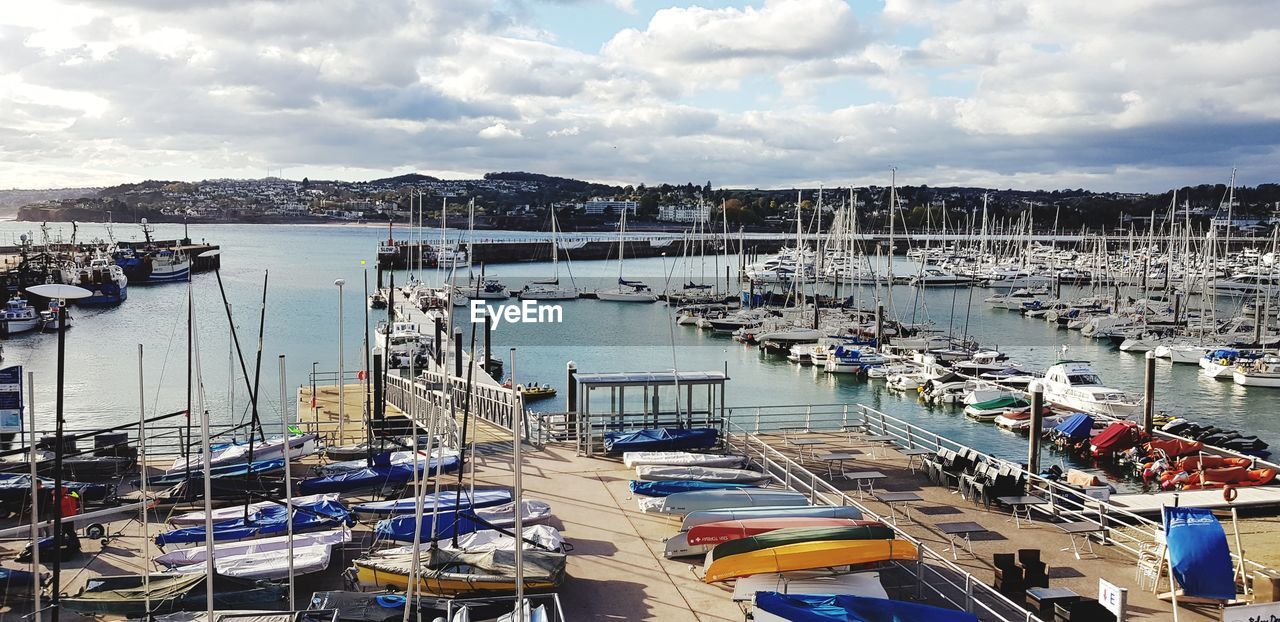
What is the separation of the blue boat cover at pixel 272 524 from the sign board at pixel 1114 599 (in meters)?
11.5

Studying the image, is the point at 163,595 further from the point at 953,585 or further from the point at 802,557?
the point at 953,585

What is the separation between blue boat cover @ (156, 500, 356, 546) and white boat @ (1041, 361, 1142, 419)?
31.2 m

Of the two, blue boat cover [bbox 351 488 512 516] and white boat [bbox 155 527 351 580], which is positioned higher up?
blue boat cover [bbox 351 488 512 516]

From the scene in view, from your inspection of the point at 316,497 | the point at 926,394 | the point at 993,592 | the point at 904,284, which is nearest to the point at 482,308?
the point at 926,394

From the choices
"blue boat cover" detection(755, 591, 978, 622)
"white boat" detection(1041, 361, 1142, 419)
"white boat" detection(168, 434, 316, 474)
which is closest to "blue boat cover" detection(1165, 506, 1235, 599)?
"blue boat cover" detection(755, 591, 978, 622)

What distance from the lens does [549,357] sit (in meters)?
60.9

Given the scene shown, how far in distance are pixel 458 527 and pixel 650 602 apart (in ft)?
11.6

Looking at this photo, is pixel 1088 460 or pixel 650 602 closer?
pixel 650 602

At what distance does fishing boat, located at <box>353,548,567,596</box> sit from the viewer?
1355cm

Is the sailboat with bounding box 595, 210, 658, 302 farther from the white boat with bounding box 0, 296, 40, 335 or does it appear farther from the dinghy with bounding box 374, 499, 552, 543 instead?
the dinghy with bounding box 374, 499, 552, 543

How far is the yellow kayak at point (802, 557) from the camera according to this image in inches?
538

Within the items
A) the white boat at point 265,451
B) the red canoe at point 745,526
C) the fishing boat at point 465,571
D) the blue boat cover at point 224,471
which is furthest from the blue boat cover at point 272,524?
the red canoe at point 745,526

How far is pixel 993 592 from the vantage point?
43.5 feet

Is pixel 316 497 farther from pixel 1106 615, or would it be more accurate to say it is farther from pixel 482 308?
pixel 482 308
